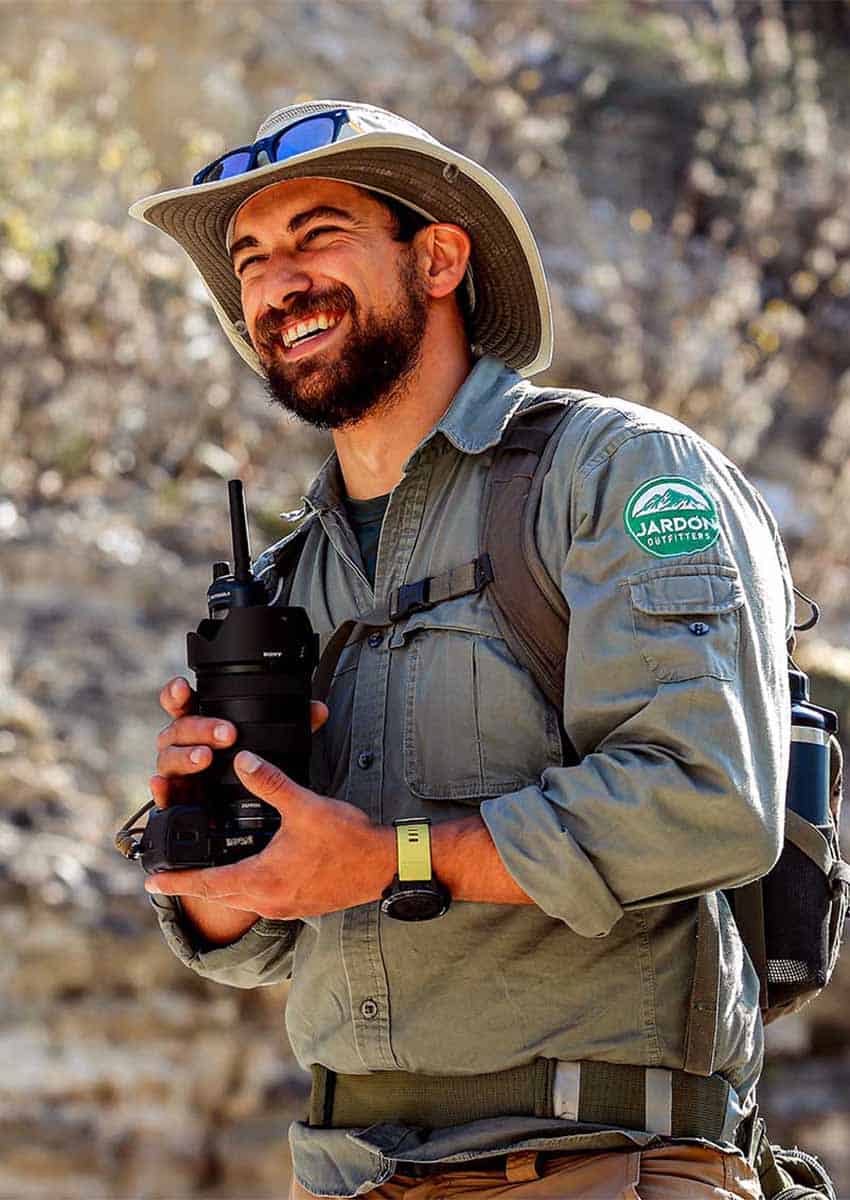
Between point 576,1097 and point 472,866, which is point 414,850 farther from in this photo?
point 576,1097

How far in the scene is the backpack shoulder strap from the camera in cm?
232

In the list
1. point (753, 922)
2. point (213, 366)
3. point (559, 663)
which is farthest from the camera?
point (213, 366)

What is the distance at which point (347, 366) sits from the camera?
2.69 meters

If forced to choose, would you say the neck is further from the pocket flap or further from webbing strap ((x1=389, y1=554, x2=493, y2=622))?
the pocket flap

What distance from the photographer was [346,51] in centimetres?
1040

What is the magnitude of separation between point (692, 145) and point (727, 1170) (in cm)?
975

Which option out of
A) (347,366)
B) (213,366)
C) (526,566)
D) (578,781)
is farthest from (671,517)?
(213,366)

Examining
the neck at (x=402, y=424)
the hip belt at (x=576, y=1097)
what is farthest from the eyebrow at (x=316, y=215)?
the hip belt at (x=576, y=1097)

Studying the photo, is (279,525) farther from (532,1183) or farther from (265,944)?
(532,1183)

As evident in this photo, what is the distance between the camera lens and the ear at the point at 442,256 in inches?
112

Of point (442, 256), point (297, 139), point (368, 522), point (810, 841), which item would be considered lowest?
point (810, 841)

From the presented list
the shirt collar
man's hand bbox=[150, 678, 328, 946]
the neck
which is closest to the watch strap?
man's hand bbox=[150, 678, 328, 946]

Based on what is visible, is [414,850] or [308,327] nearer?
[414,850]

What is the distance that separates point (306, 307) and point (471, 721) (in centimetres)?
78
